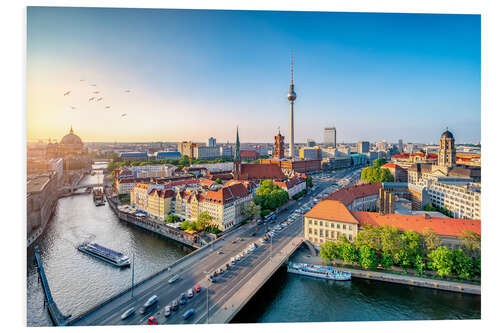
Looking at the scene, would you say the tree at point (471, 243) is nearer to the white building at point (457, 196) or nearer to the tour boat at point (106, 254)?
the white building at point (457, 196)

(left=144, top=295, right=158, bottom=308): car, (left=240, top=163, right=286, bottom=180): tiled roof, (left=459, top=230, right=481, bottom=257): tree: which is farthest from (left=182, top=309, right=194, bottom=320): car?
(left=240, top=163, right=286, bottom=180): tiled roof

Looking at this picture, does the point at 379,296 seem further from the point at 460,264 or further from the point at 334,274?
the point at 460,264

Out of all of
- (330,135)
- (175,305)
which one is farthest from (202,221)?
(330,135)

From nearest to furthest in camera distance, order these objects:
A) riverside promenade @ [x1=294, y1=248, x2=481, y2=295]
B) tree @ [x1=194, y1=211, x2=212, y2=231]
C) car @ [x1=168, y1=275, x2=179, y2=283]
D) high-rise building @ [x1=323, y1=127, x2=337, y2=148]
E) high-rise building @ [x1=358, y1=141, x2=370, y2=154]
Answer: car @ [x1=168, y1=275, x2=179, y2=283] → riverside promenade @ [x1=294, y1=248, x2=481, y2=295] → tree @ [x1=194, y1=211, x2=212, y2=231] → high-rise building @ [x1=358, y1=141, x2=370, y2=154] → high-rise building @ [x1=323, y1=127, x2=337, y2=148]

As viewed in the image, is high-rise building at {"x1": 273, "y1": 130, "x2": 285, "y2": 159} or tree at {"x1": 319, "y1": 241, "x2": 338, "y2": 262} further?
high-rise building at {"x1": 273, "y1": 130, "x2": 285, "y2": 159}

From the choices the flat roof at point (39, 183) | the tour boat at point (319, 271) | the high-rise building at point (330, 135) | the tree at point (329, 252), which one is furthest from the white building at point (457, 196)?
the high-rise building at point (330, 135)

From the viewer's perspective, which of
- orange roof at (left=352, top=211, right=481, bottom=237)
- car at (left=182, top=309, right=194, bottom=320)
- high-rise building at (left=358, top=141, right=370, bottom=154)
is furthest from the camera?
high-rise building at (left=358, top=141, right=370, bottom=154)

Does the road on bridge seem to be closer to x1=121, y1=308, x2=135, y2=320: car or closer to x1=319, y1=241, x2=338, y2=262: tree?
x1=121, y1=308, x2=135, y2=320: car

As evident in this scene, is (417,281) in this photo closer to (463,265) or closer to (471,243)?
(463,265)
